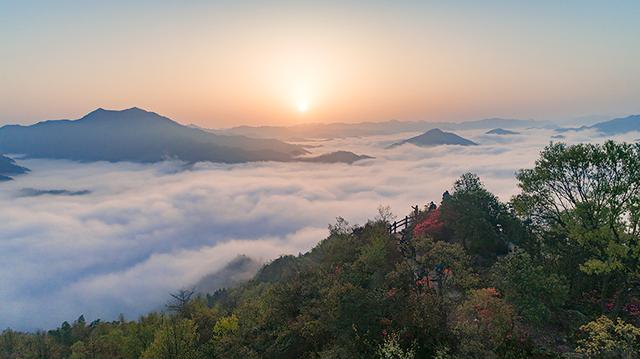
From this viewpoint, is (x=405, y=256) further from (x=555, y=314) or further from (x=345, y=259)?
(x=555, y=314)

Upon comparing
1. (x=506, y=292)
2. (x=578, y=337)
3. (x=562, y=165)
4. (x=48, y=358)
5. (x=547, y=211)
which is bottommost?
(x=48, y=358)

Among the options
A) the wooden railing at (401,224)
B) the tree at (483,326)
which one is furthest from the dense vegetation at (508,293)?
the wooden railing at (401,224)

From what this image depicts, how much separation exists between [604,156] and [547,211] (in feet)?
24.1

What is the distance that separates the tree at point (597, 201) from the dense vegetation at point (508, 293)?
8 centimetres

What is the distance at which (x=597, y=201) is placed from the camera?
96.9ft

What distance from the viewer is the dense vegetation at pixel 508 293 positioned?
26625 mm

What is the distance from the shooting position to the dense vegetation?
26625 millimetres

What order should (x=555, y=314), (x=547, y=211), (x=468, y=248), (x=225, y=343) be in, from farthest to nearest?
(x=468, y=248) < (x=225, y=343) < (x=547, y=211) < (x=555, y=314)

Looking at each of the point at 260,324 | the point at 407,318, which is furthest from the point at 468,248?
the point at 260,324

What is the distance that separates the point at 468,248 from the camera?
48000 mm

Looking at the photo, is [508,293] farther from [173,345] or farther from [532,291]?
[173,345]

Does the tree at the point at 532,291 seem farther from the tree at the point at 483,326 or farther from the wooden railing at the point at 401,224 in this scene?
the wooden railing at the point at 401,224

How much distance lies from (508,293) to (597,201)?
9.86 m

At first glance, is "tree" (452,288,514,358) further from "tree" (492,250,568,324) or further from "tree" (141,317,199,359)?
"tree" (141,317,199,359)
